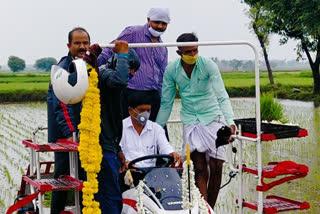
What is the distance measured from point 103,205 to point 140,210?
34 cm

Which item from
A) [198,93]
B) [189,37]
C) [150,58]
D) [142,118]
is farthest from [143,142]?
[150,58]

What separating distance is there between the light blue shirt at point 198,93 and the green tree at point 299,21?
1935 cm

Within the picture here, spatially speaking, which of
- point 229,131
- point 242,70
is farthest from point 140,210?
point 242,70

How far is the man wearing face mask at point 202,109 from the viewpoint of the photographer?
6250 millimetres

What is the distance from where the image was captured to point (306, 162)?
11.4 metres

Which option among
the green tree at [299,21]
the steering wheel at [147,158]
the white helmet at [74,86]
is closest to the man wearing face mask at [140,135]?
the steering wheel at [147,158]

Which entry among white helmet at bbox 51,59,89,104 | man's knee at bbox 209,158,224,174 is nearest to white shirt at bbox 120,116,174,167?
man's knee at bbox 209,158,224,174

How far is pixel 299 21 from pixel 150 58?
21.7 metres

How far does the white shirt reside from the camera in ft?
19.1

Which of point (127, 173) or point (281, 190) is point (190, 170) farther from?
point (281, 190)

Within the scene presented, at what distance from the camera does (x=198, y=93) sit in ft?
20.9

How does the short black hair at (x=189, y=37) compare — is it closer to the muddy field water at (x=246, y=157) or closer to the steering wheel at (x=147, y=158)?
the steering wheel at (x=147, y=158)

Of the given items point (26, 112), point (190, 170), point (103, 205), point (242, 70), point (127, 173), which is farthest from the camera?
point (242, 70)

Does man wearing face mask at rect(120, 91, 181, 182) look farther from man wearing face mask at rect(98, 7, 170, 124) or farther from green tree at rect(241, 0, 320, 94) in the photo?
green tree at rect(241, 0, 320, 94)
